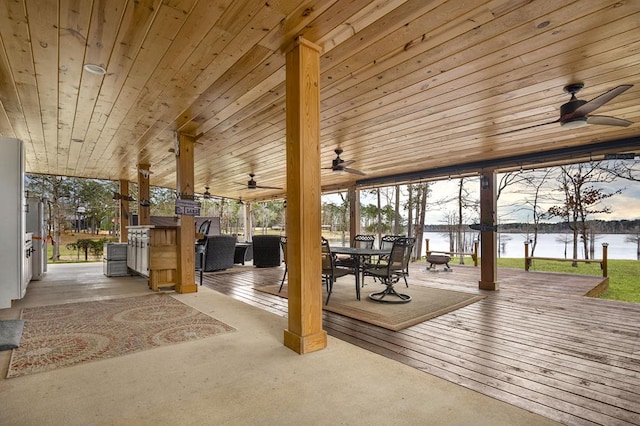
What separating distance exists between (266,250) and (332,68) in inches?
234

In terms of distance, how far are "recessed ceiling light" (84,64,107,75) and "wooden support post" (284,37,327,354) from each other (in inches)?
67.1

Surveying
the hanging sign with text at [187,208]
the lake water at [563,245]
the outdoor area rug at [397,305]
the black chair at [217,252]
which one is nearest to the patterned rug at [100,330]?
the hanging sign with text at [187,208]

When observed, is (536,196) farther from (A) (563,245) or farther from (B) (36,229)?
(B) (36,229)

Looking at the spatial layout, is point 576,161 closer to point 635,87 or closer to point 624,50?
point 635,87

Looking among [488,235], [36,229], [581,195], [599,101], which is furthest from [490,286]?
[36,229]

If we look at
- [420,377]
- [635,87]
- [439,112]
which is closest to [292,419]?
[420,377]

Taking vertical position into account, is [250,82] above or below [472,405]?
above

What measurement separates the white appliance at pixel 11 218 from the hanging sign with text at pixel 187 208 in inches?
68.4

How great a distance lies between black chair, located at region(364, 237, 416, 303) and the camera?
4414 mm

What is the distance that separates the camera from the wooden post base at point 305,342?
2557mm

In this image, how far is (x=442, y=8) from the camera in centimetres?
200

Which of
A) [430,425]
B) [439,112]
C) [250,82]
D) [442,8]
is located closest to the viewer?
[430,425]

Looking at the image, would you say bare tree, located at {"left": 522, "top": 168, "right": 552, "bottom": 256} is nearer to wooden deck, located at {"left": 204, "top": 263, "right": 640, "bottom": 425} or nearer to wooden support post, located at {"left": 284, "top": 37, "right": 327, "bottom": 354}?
wooden deck, located at {"left": 204, "top": 263, "right": 640, "bottom": 425}

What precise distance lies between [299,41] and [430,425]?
8.76 ft
